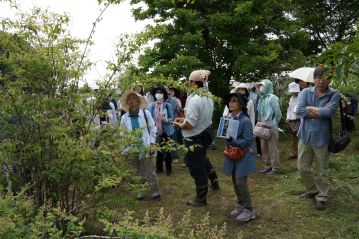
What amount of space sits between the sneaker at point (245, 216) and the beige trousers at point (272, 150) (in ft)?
8.75

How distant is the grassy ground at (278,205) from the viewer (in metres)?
4.96

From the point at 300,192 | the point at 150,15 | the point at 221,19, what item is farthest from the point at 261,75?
the point at 300,192

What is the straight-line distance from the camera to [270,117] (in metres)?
7.70

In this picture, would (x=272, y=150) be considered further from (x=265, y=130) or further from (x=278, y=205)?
(x=278, y=205)

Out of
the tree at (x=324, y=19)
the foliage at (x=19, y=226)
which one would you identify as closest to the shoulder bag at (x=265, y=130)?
the foliage at (x=19, y=226)

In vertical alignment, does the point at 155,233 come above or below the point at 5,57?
below

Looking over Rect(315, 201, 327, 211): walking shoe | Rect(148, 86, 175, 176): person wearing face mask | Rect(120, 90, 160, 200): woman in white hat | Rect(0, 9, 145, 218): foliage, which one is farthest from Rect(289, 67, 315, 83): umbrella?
Rect(0, 9, 145, 218): foliage

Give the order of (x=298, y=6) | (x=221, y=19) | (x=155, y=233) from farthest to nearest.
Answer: (x=298, y=6) < (x=221, y=19) < (x=155, y=233)

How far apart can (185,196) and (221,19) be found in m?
7.40

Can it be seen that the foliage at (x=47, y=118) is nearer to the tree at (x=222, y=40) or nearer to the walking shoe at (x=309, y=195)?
the walking shoe at (x=309, y=195)

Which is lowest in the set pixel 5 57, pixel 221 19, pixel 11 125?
pixel 11 125

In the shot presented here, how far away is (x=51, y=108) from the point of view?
3760 mm

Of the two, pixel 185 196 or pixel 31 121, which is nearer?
pixel 31 121

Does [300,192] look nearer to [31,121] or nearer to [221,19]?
[31,121]
